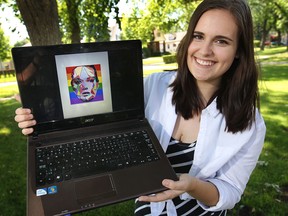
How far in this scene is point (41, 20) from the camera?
9.02 feet

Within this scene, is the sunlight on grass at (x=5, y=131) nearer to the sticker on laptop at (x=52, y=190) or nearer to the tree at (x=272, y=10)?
the sticker on laptop at (x=52, y=190)

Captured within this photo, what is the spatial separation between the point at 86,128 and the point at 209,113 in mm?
748

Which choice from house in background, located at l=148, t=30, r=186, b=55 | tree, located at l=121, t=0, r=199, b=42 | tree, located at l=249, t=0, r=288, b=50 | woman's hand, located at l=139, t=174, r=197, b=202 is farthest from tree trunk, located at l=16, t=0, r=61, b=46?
house in background, located at l=148, t=30, r=186, b=55

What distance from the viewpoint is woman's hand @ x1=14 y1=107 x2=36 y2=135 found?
1469mm

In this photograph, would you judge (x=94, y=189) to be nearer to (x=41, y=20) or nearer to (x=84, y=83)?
(x=84, y=83)

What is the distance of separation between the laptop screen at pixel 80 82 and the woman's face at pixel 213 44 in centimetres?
34

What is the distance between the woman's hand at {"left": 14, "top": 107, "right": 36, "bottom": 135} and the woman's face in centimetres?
96

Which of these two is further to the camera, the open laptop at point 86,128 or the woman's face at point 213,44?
the woman's face at point 213,44

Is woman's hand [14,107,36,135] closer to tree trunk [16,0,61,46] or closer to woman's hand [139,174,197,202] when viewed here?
woman's hand [139,174,197,202]

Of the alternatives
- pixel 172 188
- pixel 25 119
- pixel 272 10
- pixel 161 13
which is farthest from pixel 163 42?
pixel 172 188

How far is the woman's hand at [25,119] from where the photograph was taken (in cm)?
147

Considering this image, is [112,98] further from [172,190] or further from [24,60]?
[172,190]

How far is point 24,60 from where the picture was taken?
1437 millimetres

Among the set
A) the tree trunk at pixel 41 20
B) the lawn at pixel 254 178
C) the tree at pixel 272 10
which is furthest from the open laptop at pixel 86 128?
the tree at pixel 272 10
